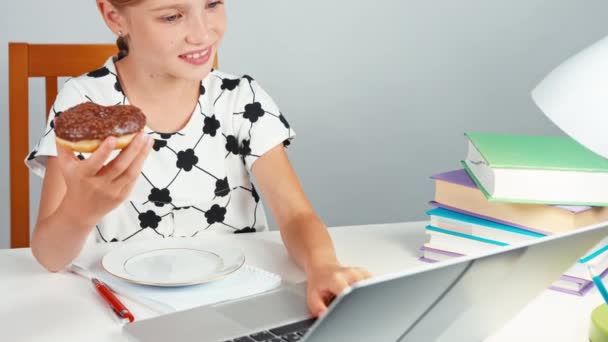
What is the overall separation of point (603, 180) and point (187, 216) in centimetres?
76

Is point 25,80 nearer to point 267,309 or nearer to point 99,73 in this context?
point 99,73

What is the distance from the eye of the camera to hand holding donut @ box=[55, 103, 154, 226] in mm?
1022

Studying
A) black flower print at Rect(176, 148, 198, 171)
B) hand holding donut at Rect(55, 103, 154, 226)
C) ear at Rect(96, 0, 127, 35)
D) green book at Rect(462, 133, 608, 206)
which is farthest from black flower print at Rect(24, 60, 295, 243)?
green book at Rect(462, 133, 608, 206)

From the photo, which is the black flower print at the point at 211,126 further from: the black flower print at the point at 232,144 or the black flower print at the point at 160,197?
the black flower print at the point at 160,197

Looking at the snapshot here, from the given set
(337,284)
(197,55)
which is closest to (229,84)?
(197,55)

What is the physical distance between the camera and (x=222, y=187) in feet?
5.11

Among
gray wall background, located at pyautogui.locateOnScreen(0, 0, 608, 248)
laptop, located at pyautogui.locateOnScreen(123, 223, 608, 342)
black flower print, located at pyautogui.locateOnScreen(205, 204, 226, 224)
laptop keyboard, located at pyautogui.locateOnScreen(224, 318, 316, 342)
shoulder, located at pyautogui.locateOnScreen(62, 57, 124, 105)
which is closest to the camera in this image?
laptop, located at pyautogui.locateOnScreen(123, 223, 608, 342)

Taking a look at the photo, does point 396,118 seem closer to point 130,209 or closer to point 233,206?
point 233,206

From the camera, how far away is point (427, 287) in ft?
2.01

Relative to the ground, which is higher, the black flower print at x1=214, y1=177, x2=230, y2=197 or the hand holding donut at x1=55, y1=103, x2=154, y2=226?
the hand holding donut at x1=55, y1=103, x2=154, y2=226

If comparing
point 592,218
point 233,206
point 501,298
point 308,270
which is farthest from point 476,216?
point 233,206

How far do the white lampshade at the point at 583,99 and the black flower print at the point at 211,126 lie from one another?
2.44 feet

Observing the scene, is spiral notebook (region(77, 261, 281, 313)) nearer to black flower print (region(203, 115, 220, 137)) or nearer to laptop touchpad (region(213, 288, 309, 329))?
laptop touchpad (region(213, 288, 309, 329))

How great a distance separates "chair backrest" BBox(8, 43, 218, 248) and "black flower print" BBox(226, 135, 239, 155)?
301 millimetres
